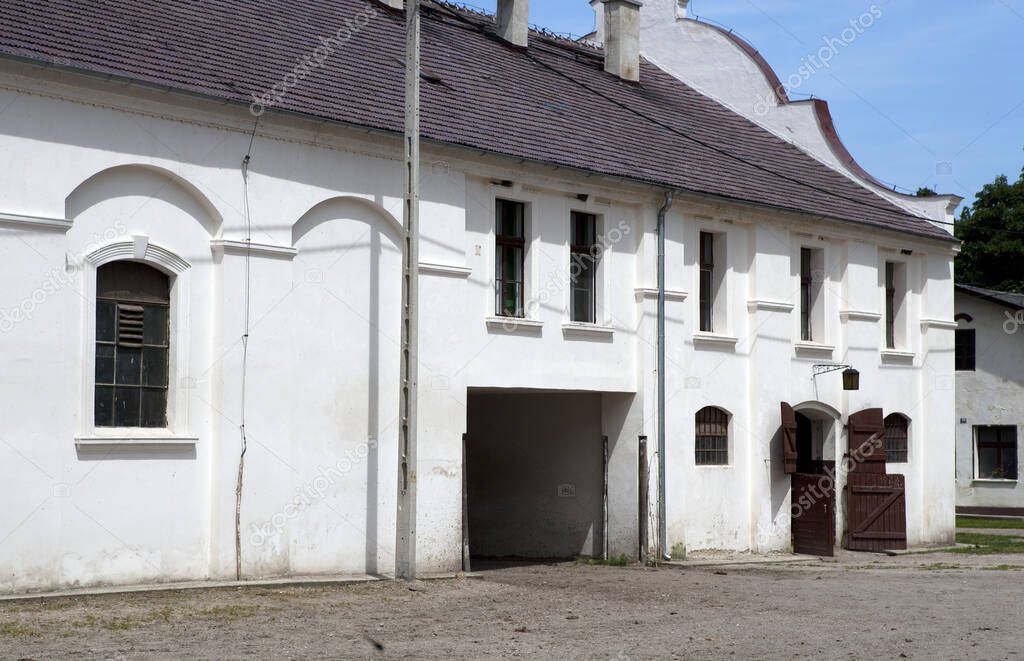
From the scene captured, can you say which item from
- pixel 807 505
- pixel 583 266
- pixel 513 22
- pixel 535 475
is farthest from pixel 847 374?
pixel 513 22

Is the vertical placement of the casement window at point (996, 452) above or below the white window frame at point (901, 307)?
below

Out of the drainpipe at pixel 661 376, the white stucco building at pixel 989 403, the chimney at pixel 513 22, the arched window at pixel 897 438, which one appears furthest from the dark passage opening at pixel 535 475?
the white stucco building at pixel 989 403

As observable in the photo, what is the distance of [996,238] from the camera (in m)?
56.5

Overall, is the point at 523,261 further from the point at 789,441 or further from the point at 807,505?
the point at 807,505

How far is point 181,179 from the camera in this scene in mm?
16016

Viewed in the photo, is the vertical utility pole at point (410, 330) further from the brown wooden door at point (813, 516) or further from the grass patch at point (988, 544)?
the grass patch at point (988, 544)

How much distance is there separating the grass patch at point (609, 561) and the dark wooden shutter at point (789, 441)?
416 centimetres

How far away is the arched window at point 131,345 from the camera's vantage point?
1552 cm

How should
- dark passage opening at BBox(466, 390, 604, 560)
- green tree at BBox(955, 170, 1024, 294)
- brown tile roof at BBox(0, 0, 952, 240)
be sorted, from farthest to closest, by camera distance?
green tree at BBox(955, 170, 1024, 294), dark passage opening at BBox(466, 390, 604, 560), brown tile roof at BBox(0, 0, 952, 240)

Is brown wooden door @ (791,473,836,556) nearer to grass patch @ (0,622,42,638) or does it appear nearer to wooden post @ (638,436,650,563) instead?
wooden post @ (638,436,650,563)

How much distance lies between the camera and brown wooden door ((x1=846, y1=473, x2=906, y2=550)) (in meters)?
25.3

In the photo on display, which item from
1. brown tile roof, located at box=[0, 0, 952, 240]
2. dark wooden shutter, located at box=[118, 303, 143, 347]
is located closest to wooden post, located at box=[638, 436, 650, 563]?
brown tile roof, located at box=[0, 0, 952, 240]

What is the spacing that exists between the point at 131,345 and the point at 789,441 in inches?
500

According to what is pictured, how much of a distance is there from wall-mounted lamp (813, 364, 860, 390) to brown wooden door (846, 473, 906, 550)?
1.76m
